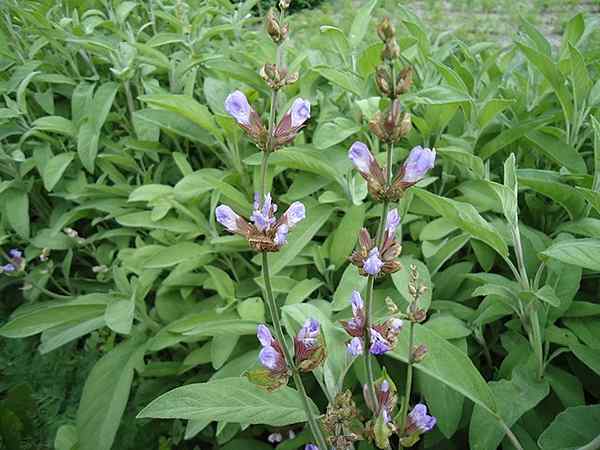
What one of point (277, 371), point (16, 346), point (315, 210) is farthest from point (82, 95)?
Answer: point (277, 371)

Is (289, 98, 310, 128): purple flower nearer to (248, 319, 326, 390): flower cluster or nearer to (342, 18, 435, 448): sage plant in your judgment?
(342, 18, 435, 448): sage plant

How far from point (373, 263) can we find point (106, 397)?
45.0 inches

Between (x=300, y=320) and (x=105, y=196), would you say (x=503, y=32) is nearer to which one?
(x=105, y=196)

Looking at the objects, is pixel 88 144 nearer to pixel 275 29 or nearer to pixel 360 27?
pixel 360 27

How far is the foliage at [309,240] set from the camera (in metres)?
1.18

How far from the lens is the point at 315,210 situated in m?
1.59

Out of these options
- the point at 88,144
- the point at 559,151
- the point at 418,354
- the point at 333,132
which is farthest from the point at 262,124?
the point at 88,144

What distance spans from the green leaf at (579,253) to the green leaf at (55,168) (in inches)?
62.1

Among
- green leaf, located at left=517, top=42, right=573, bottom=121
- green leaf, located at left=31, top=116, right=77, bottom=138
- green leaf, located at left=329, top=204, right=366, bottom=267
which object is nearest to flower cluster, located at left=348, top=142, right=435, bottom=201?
green leaf, located at left=329, top=204, right=366, bottom=267

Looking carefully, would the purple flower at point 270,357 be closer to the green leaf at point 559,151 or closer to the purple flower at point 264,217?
the purple flower at point 264,217

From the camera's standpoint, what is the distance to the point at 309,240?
1.52 m

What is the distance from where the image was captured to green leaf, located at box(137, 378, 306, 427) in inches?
35.7

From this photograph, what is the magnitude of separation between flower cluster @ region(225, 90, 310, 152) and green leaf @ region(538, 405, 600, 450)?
79 cm

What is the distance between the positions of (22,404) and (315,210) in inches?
42.8
